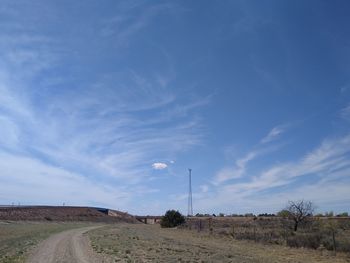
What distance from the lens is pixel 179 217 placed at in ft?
293

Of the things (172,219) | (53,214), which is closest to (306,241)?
(172,219)

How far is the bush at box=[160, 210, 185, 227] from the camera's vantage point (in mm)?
88438

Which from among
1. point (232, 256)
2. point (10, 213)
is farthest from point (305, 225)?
point (10, 213)

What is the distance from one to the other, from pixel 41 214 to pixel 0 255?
96.9 metres

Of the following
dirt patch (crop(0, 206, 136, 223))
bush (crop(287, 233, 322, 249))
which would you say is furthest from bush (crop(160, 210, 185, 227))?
bush (crop(287, 233, 322, 249))

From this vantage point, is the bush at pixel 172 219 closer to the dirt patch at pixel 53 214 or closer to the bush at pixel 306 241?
the dirt patch at pixel 53 214

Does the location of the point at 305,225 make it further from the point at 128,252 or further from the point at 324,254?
the point at 128,252

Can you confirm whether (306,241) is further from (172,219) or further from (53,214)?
→ (53,214)

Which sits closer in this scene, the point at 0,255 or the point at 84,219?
the point at 0,255

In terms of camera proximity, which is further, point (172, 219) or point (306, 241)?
point (172, 219)

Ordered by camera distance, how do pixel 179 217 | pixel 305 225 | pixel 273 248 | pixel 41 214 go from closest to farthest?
pixel 273 248
pixel 305 225
pixel 179 217
pixel 41 214

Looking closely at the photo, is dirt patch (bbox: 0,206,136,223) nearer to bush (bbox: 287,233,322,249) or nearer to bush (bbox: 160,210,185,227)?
bush (bbox: 160,210,185,227)

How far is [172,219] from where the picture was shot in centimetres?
8906

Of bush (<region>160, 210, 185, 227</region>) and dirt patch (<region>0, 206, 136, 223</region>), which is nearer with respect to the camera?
bush (<region>160, 210, 185, 227</region>)
